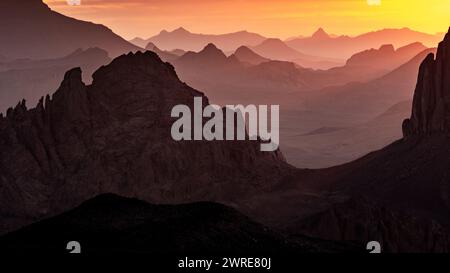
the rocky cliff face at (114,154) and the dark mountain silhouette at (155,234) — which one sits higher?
the rocky cliff face at (114,154)

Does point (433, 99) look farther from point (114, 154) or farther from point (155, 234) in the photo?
point (155, 234)

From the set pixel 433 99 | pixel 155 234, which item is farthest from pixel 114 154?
pixel 155 234

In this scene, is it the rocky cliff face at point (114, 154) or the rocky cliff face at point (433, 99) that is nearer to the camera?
the rocky cliff face at point (114, 154)

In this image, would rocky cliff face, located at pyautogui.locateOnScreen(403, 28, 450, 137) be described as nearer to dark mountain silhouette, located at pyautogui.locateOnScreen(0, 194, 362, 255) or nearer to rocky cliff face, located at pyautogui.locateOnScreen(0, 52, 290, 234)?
rocky cliff face, located at pyautogui.locateOnScreen(0, 52, 290, 234)

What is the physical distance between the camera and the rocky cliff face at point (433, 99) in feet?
536

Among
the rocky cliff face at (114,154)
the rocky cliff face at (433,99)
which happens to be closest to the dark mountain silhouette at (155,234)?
the rocky cliff face at (114,154)

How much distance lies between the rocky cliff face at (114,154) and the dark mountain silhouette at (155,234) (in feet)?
231

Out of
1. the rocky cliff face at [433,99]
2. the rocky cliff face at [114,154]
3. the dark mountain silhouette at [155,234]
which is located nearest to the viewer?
the dark mountain silhouette at [155,234]

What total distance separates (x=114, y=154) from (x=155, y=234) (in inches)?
3643

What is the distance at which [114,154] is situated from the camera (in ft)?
522

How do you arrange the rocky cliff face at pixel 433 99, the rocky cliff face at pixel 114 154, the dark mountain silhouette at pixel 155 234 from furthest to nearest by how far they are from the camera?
the rocky cliff face at pixel 433 99 → the rocky cliff face at pixel 114 154 → the dark mountain silhouette at pixel 155 234

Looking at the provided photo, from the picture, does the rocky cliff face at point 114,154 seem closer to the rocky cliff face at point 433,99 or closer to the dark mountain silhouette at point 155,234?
the rocky cliff face at point 433,99
